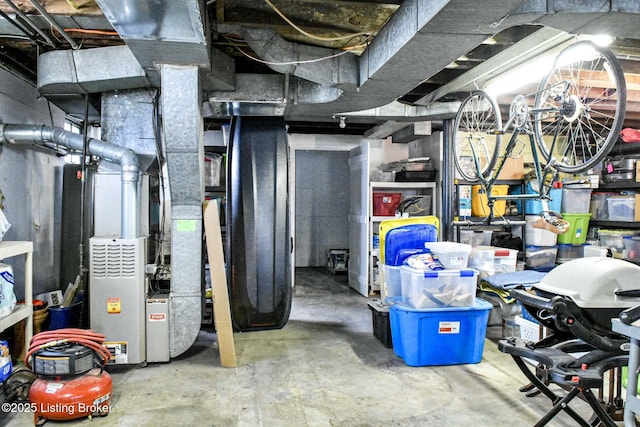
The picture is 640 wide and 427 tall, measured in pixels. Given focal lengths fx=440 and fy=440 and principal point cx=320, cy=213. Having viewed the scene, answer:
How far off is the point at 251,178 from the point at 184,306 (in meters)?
1.49

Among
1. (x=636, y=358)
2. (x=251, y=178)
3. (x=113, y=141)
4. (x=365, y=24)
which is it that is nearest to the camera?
(x=636, y=358)

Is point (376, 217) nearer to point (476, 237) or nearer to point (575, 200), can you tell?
point (476, 237)

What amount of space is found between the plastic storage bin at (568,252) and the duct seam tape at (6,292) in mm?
5759

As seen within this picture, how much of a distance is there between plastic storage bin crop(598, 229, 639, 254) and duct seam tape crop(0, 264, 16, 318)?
20.3 ft

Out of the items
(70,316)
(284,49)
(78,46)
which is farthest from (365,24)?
(70,316)

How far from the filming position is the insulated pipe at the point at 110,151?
3385 millimetres

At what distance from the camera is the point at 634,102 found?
506 cm

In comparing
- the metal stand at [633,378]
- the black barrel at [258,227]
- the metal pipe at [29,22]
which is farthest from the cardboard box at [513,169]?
the metal pipe at [29,22]

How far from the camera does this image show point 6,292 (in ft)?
9.39

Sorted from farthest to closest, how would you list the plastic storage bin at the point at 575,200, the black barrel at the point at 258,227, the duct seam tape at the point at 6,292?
the plastic storage bin at the point at 575,200 < the black barrel at the point at 258,227 < the duct seam tape at the point at 6,292

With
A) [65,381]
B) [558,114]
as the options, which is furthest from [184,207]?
[558,114]

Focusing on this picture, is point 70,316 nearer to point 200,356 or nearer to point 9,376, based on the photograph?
point 9,376

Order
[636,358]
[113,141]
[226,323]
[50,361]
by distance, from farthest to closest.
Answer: [113,141]
[226,323]
[50,361]
[636,358]

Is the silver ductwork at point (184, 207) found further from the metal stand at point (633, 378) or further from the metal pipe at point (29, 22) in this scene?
the metal stand at point (633, 378)
